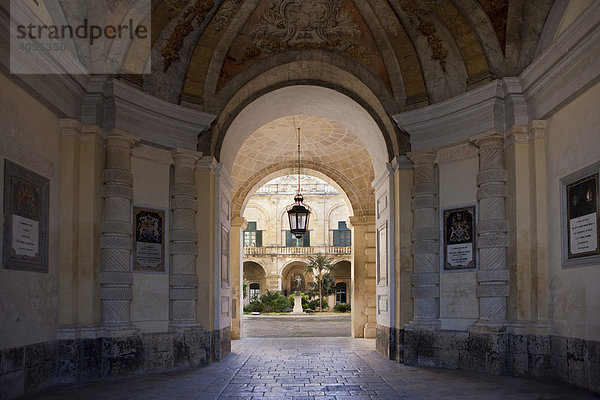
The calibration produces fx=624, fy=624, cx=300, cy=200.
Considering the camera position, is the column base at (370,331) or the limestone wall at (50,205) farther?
the column base at (370,331)

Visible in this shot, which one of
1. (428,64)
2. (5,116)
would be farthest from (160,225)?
(428,64)

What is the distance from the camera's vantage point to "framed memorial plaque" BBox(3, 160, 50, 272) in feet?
24.1

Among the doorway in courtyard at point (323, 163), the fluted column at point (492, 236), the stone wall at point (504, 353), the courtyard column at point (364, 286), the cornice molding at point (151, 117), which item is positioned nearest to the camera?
the stone wall at point (504, 353)

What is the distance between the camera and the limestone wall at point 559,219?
25.3ft

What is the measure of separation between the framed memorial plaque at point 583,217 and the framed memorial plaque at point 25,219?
7.04 m

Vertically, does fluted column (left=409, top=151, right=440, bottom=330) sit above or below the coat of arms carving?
below

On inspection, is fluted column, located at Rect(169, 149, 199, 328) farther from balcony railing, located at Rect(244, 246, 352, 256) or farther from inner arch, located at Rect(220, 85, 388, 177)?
balcony railing, located at Rect(244, 246, 352, 256)

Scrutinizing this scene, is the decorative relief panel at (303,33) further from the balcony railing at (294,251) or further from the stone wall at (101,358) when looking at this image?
the balcony railing at (294,251)

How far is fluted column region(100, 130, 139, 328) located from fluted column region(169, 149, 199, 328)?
3.34 feet

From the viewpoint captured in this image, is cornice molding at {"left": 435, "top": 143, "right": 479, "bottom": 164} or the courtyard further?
cornice molding at {"left": 435, "top": 143, "right": 479, "bottom": 164}

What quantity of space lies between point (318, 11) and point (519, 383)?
7.12 m

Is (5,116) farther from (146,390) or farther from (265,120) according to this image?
(265,120)

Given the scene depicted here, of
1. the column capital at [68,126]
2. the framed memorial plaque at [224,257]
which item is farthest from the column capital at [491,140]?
the column capital at [68,126]

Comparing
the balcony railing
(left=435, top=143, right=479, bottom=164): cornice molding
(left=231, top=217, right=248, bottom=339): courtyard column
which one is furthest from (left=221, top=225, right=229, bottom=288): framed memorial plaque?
the balcony railing
